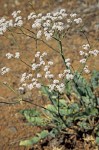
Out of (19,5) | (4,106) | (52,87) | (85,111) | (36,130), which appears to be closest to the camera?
(52,87)

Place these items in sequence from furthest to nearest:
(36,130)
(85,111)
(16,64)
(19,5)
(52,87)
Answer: (19,5) < (16,64) < (36,130) < (85,111) < (52,87)

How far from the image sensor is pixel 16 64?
6887 millimetres

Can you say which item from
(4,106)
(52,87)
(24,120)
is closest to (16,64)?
(4,106)

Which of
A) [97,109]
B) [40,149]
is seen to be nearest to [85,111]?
[97,109]

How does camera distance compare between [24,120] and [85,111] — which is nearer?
[85,111]

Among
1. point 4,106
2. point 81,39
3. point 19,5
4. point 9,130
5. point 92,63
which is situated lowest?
point 9,130

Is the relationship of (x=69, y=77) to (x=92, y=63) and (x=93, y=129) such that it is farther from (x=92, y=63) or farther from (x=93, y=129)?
(x=92, y=63)

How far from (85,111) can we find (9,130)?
128 cm

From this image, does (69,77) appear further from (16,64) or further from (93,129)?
(16,64)

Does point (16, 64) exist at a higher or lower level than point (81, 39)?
lower

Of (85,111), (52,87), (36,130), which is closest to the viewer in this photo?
(52,87)

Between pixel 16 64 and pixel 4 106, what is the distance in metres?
1.20

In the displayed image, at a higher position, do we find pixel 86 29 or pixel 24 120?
pixel 86 29

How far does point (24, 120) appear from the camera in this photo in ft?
18.1
